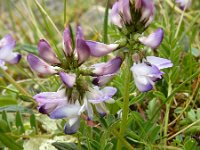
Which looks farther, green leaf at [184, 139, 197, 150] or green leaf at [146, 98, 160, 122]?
green leaf at [146, 98, 160, 122]

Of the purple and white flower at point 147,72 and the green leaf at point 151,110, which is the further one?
the green leaf at point 151,110

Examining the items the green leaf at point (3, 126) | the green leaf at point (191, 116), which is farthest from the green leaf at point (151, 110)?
the green leaf at point (3, 126)

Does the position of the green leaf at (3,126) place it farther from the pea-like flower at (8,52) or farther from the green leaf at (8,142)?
the pea-like flower at (8,52)

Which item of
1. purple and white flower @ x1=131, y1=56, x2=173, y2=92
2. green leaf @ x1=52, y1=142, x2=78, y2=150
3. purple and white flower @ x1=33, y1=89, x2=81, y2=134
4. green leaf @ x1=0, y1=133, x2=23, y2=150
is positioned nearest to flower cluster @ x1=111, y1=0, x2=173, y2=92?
purple and white flower @ x1=131, y1=56, x2=173, y2=92

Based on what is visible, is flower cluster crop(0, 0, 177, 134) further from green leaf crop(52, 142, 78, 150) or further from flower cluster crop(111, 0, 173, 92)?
green leaf crop(52, 142, 78, 150)

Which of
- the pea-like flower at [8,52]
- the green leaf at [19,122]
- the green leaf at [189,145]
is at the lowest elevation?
the green leaf at [19,122]

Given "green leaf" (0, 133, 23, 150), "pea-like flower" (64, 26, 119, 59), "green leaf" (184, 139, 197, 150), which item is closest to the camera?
"pea-like flower" (64, 26, 119, 59)

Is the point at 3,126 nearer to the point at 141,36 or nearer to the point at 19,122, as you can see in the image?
the point at 19,122
